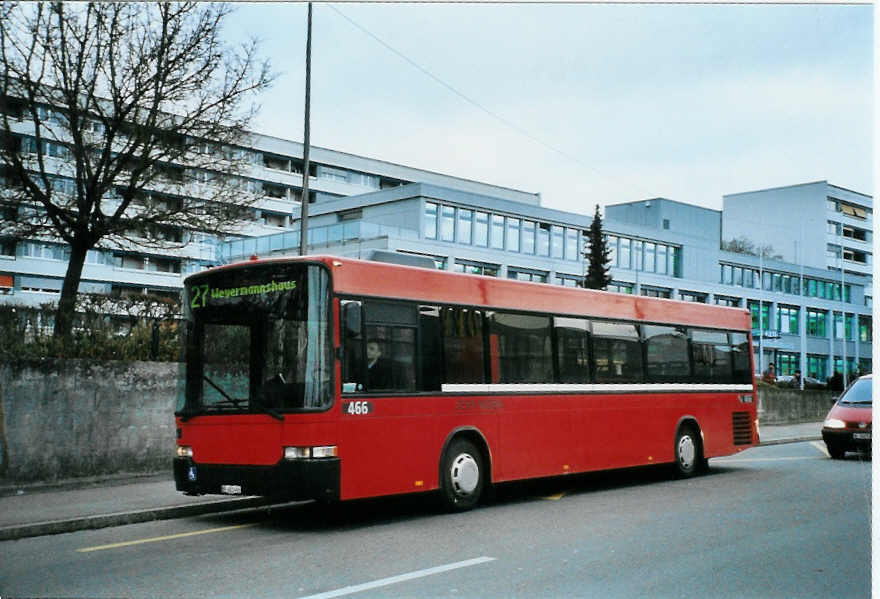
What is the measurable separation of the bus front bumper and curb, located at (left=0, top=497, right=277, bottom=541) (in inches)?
42.2

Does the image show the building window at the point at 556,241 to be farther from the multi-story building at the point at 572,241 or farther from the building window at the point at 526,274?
the building window at the point at 526,274

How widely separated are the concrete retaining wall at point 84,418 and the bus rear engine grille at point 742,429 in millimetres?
9755

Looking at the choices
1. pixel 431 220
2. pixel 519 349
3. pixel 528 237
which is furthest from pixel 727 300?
pixel 519 349

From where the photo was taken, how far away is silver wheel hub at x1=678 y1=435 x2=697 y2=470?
1605 cm

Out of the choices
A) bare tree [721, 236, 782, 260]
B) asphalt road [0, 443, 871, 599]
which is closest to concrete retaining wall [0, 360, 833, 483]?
asphalt road [0, 443, 871, 599]

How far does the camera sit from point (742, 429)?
17609mm

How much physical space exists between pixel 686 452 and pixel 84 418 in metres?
9.56

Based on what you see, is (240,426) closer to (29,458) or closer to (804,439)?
(29,458)

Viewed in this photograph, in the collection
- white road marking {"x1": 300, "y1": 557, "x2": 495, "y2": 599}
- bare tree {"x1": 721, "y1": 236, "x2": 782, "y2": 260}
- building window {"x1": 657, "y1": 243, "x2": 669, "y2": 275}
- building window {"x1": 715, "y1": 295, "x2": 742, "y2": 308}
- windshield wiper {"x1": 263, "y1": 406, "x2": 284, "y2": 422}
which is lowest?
white road marking {"x1": 300, "y1": 557, "x2": 495, "y2": 599}

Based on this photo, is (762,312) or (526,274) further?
(762,312)

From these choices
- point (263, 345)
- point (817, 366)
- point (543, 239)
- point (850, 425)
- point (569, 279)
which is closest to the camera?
point (263, 345)

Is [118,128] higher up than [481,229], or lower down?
lower down

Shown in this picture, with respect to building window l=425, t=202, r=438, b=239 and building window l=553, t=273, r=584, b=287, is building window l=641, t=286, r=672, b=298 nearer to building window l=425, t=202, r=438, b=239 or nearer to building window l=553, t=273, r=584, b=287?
building window l=553, t=273, r=584, b=287

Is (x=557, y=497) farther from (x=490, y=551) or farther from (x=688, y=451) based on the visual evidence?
(x=490, y=551)
